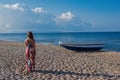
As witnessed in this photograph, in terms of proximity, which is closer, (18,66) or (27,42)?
(27,42)

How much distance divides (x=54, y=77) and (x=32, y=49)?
1.71 m

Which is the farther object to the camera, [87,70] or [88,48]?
[88,48]

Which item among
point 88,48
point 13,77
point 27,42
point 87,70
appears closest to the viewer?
point 13,77

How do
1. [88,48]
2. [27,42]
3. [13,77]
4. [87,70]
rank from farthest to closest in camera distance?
1. [88,48]
2. [87,70]
3. [27,42]
4. [13,77]

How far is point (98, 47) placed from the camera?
1128 inches

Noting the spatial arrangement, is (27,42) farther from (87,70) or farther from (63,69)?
(87,70)

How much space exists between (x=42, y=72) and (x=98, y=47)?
17951 millimetres

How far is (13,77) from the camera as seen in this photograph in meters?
10.1

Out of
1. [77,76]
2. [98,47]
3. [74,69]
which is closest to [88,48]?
[98,47]

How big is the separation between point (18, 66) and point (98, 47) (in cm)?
1711

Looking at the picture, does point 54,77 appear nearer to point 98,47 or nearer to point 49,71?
point 49,71

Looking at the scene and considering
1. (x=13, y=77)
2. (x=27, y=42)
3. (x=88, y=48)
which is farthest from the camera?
(x=88, y=48)

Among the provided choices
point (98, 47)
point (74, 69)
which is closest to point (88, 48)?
point (98, 47)

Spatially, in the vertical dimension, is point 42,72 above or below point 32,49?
below
